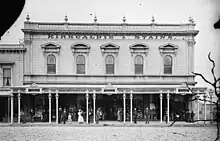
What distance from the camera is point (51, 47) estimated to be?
26.0 m

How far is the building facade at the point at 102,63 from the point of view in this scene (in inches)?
1015

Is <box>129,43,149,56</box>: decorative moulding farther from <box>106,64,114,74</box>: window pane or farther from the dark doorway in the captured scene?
the dark doorway

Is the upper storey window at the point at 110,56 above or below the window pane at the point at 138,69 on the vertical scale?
above

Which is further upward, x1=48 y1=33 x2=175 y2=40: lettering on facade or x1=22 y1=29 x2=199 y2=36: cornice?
x1=22 y1=29 x2=199 y2=36: cornice

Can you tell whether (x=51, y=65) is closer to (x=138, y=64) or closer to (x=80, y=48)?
(x=80, y=48)

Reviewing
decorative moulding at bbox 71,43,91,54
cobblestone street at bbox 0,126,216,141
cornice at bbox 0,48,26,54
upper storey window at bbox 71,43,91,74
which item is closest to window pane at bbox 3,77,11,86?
cornice at bbox 0,48,26,54

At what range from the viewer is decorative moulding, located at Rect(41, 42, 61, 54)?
2597cm

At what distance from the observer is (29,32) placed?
25.9 meters

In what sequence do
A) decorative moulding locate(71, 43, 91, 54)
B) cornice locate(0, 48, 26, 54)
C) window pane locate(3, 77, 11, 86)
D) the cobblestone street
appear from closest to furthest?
the cobblestone street, cornice locate(0, 48, 26, 54), window pane locate(3, 77, 11, 86), decorative moulding locate(71, 43, 91, 54)

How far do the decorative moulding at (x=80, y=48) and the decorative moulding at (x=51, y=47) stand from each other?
3.66 feet

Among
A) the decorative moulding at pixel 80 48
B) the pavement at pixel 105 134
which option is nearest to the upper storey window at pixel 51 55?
the decorative moulding at pixel 80 48

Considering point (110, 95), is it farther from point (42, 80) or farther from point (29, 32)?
point (29, 32)

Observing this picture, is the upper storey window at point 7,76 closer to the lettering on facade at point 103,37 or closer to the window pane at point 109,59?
the lettering on facade at point 103,37

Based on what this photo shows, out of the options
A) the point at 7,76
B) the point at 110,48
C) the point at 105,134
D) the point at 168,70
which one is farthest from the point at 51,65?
the point at 105,134
